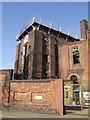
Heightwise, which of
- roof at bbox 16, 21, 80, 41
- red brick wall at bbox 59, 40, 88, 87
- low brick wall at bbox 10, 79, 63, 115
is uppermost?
roof at bbox 16, 21, 80, 41

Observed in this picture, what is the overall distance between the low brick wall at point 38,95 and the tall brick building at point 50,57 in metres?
10.6

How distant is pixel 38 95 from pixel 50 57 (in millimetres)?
15146

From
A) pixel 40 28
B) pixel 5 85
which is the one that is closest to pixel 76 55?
pixel 40 28

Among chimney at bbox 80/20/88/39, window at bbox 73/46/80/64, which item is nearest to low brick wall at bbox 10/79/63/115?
window at bbox 73/46/80/64

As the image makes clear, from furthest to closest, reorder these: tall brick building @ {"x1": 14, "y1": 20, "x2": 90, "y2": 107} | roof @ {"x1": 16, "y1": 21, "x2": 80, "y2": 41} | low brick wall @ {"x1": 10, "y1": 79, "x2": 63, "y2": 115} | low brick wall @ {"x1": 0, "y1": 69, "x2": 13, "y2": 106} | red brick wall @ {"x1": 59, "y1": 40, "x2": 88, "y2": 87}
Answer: roof @ {"x1": 16, "y1": 21, "x2": 80, "y2": 41}
tall brick building @ {"x1": 14, "y1": 20, "x2": 90, "y2": 107}
red brick wall @ {"x1": 59, "y1": 40, "x2": 88, "y2": 87}
low brick wall @ {"x1": 0, "y1": 69, "x2": 13, "y2": 106}
low brick wall @ {"x1": 10, "y1": 79, "x2": 63, "y2": 115}

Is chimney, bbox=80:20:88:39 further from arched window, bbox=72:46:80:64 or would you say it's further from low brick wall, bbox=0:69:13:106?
low brick wall, bbox=0:69:13:106

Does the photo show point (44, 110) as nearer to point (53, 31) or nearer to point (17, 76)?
point (17, 76)

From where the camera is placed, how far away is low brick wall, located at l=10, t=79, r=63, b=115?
A: 16297mm

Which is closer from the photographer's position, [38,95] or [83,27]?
[38,95]

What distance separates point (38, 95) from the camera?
17.4 metres

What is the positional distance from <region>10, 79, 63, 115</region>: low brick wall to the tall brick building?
34.8ft

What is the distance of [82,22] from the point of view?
37312mm

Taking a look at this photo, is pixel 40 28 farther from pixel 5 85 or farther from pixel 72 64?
pixel 5 85

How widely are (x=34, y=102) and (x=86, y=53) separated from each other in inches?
561
